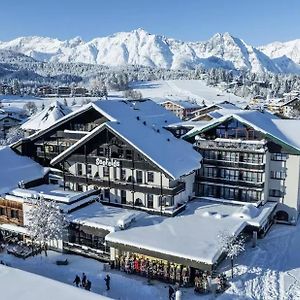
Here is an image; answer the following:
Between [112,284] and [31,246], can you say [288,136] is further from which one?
[31,246]

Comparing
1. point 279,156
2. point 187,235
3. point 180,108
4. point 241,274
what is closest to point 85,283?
point 187,235

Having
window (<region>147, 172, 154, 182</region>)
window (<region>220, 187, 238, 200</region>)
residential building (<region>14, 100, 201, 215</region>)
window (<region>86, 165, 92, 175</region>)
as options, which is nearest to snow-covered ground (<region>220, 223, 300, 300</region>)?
window (<region>220, 187, 238, 200</region>)

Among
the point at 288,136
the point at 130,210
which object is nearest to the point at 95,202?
the point at 130,210

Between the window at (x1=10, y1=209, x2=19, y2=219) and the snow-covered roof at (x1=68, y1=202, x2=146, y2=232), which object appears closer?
the snow-covered roof at (x1=68, y1=202, x2=146, y2=232)

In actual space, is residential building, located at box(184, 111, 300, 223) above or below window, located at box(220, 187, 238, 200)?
above

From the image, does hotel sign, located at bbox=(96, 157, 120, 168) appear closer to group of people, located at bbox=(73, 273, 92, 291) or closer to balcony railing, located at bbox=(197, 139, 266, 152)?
balcony railing, located at bbox=(197, 139, 266, 152)

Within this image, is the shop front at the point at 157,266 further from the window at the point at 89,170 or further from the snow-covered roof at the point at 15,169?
the snow-covered roof at the point at 15,169
